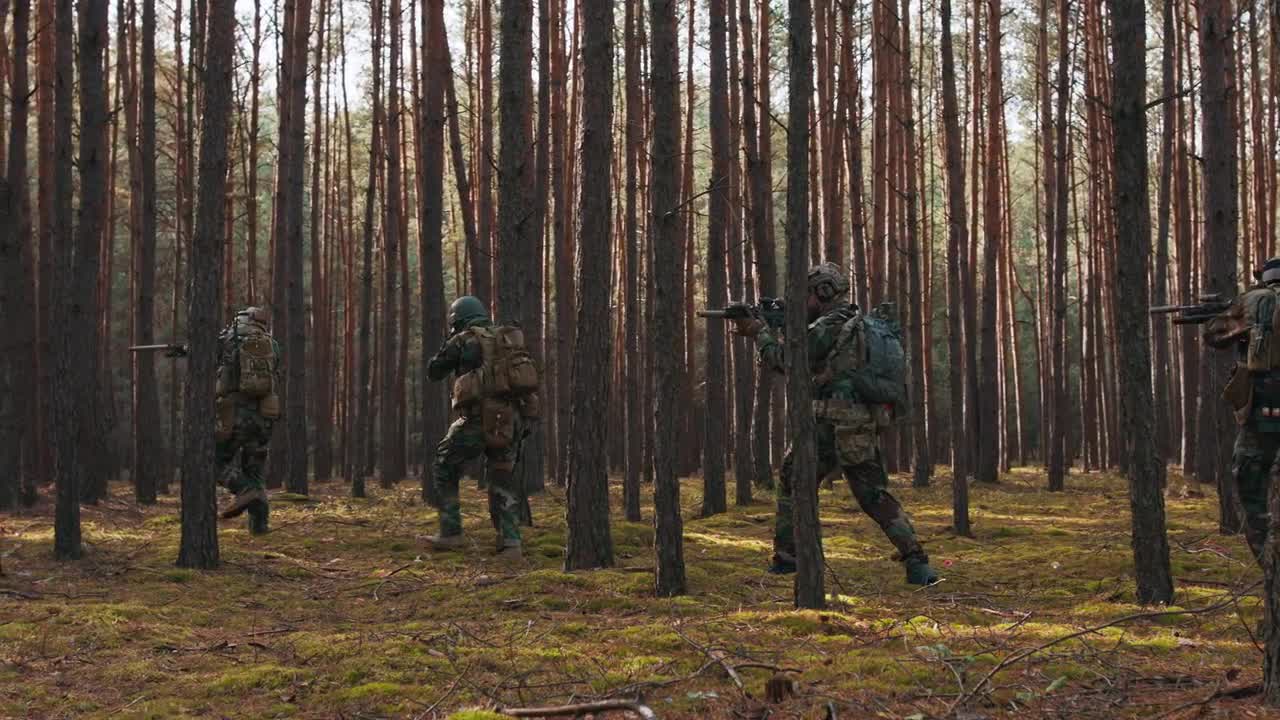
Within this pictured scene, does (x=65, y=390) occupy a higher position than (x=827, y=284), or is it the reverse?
(x=827, y=284)

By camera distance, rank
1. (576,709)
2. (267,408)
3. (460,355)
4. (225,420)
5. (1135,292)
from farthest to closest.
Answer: (267,408) → (225,420) → (460,355) → (1135,292) → (576,709)

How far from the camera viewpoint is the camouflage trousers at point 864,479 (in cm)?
727

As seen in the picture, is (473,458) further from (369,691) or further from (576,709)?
(576,709)

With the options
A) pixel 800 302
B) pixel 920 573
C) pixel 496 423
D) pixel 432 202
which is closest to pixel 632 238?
pixel 432 202

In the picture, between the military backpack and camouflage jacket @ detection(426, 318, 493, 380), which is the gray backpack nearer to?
the military backpack

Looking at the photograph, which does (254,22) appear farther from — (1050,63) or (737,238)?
(1050,63)

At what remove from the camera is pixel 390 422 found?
18.5 metres

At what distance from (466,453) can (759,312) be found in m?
3.16

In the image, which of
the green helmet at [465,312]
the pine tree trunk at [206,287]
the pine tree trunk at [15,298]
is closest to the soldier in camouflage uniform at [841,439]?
the green helmet at [465,312]

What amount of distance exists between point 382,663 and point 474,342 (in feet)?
14.5

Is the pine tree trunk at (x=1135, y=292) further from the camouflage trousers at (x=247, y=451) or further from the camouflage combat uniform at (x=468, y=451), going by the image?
the camouflage trousers at (x=247, y=451)

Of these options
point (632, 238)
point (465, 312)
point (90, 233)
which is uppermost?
point (632, 238)

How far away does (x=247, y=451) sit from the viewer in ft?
33.2

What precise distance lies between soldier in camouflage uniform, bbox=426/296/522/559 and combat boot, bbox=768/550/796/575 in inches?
86.9
